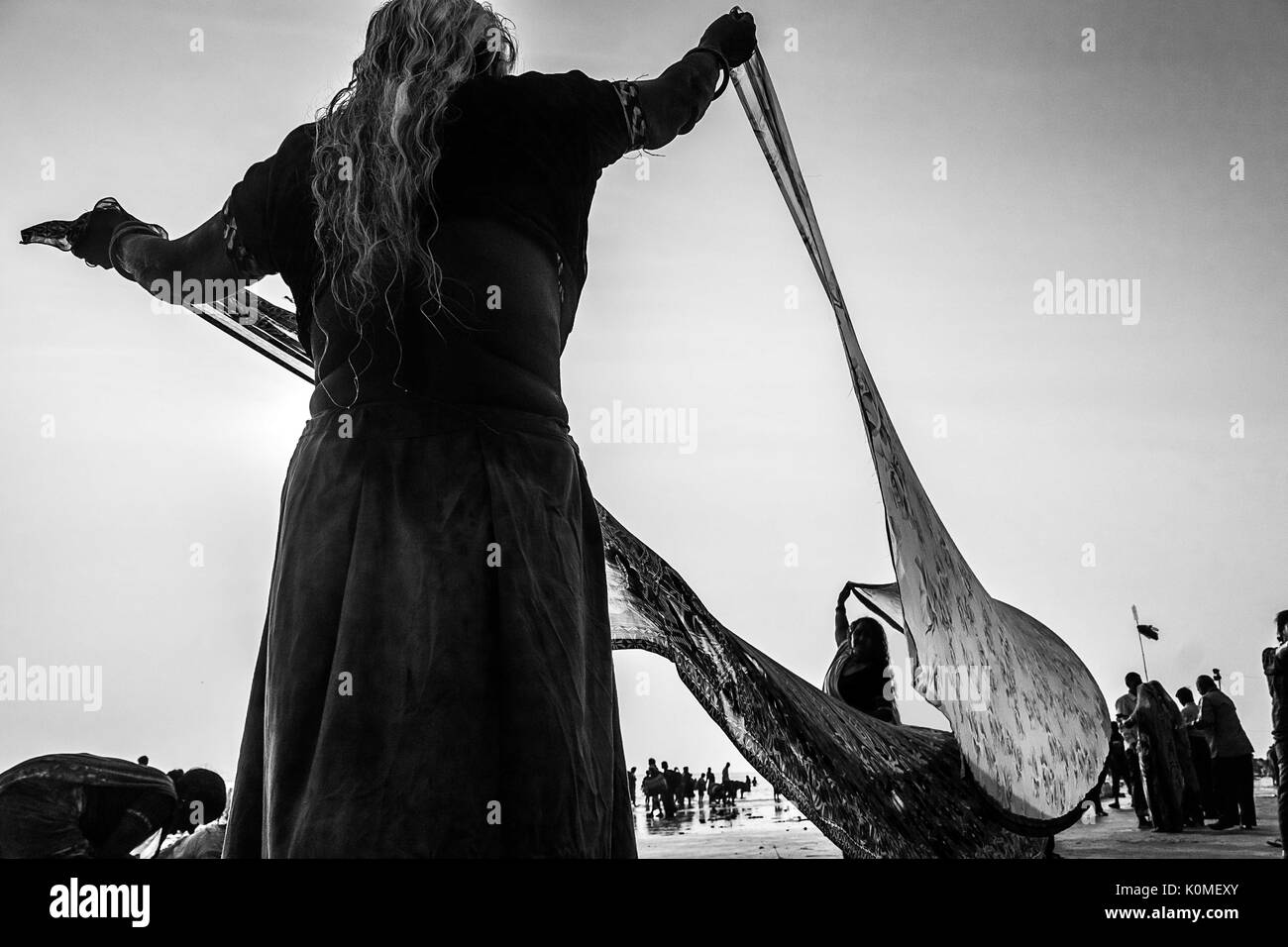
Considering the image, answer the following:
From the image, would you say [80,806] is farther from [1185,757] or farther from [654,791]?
[654,791]

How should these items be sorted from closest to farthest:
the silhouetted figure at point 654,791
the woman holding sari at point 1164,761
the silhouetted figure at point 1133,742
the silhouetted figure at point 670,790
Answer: the woman holding sari at point 1164,761 → the silhouetted figure at point 1133,742 → the silhouetted figure at point 670,790 → the silhouetted figure at point 654,791

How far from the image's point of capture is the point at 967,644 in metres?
1.75

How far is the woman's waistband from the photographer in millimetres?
839

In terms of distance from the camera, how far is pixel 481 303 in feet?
2.82

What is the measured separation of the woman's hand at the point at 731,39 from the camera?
109 cm

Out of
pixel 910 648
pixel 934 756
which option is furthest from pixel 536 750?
pixel 934 756

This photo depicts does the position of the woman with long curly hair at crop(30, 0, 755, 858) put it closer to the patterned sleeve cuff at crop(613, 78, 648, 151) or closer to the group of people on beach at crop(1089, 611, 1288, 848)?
the patterned sleeve cuff at crop(613, 78, 648, 151)

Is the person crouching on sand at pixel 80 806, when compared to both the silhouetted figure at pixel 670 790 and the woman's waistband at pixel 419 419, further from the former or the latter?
the silhouetted figure at pixel 670 790

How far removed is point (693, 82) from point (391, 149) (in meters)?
0.32

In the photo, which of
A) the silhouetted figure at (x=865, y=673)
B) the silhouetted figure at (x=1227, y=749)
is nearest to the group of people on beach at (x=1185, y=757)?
the silhouetted figure at (x=1227, y=749)

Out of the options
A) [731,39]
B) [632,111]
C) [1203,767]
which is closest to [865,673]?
[731,39]

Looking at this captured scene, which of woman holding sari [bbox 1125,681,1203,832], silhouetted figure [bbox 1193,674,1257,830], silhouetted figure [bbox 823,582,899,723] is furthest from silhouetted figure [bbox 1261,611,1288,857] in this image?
woman holding sari [bbox 1125,681,1203,832]
